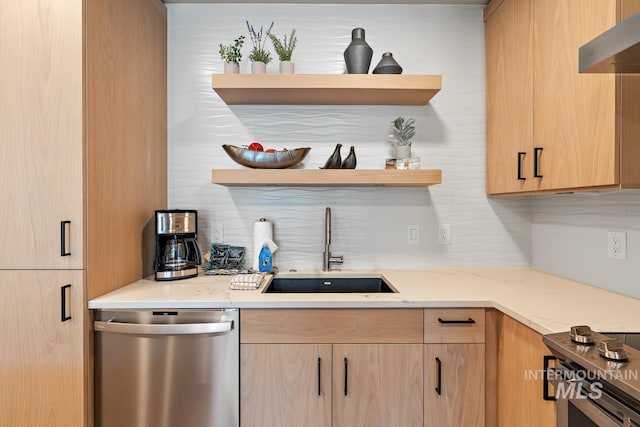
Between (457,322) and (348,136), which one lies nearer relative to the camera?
(457,322)

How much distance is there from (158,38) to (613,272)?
8.13 ft

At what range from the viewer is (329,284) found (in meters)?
2.04

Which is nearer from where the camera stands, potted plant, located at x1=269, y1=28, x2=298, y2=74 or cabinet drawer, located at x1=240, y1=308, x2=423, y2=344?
cabinet drawer, located at x1=240, y1=308, x2=423, y2=344

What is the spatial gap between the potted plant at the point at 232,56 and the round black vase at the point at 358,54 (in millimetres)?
572

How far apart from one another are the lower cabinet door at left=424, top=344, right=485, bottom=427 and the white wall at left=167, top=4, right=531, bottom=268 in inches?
29.1

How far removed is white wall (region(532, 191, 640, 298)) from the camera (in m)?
1.48

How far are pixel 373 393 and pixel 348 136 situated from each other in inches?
52.7

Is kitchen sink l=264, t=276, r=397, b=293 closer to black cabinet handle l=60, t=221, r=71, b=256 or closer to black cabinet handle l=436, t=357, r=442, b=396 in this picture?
black cabinet handle l=436, t=357, r=442, b=396

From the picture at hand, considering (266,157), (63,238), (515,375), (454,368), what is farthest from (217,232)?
(515,375)

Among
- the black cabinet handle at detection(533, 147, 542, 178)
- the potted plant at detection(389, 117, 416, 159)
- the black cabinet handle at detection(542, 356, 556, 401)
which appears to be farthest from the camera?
the potted plant at detection(389, 117, 416, 159)

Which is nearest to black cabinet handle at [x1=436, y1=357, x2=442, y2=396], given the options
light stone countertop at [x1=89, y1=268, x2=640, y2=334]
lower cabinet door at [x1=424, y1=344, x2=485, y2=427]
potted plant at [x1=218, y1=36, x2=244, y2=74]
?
lower cabinet door at [x1=424, y1=344, x2=485, y2=427]

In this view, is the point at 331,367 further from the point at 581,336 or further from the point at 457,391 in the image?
the point at 581,336

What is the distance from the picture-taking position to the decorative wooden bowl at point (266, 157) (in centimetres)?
189

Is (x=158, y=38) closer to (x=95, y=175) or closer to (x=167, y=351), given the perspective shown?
(x=95, y=175)
